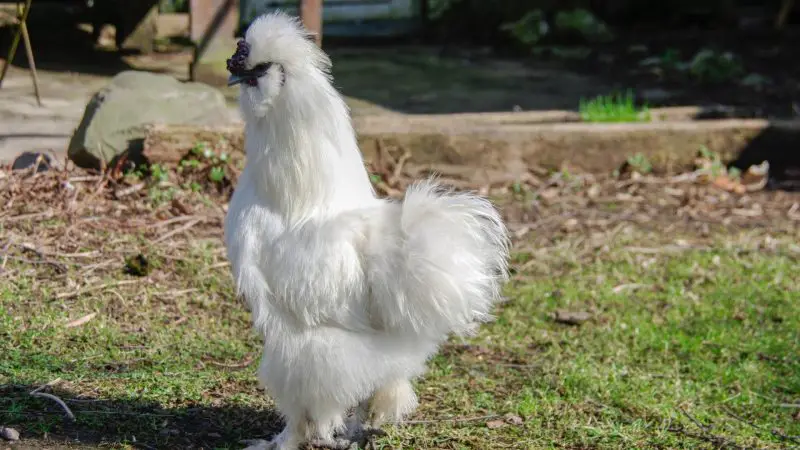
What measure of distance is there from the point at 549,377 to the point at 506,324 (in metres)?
0.69

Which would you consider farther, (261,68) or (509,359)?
(509,359)

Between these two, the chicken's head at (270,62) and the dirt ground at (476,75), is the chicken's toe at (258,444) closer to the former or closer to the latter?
the chicken's head at (270,62)

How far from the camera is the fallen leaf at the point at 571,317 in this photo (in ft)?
17.2

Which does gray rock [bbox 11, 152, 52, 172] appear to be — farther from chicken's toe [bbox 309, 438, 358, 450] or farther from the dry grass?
chicken's toe [bbox 309, 438, 358, 450]

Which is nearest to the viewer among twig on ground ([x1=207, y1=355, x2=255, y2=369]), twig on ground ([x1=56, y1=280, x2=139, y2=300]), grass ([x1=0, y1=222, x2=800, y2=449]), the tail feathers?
the tail feathers

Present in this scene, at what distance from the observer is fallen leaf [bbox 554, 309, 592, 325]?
5.25 meters

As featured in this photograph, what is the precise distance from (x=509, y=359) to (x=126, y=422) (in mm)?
1908

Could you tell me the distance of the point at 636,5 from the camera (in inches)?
524

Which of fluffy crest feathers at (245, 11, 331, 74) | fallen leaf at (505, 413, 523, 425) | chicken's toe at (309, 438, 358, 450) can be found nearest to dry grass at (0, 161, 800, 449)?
fallen leaf at (505, 413, 523, 425)

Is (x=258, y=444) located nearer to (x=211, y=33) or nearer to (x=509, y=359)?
(x=509, y=359)

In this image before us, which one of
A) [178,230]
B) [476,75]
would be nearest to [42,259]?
[178,230]

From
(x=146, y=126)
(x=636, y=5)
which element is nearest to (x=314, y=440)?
(x=146, y=126)

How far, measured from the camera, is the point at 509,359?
15.8 ft

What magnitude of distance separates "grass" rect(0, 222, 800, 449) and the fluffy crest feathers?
1456 millimetres
